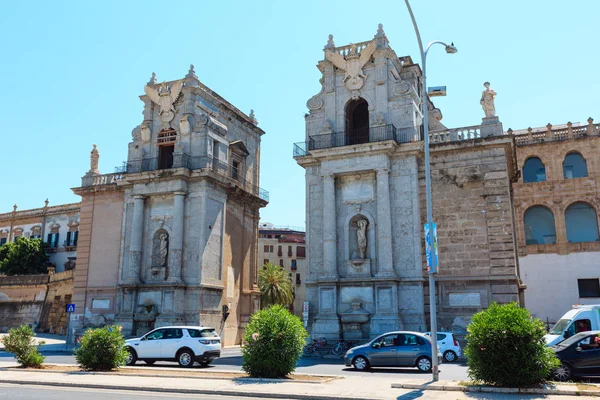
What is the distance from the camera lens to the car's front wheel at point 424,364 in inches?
797

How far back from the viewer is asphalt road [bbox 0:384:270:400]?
1323 centimetres

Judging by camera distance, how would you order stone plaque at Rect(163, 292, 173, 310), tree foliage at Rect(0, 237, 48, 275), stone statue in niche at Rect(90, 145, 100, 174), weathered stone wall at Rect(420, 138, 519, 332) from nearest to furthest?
1. weathered stone wall at Rect(420, 138, 519, 332)
2. stone plaque at Rect(163, 292, 173, 310)
3. stone statue in niche at Rect(90, 145, 100, 174)
4. tree foliage at Rect(0, 237, 48, 275)

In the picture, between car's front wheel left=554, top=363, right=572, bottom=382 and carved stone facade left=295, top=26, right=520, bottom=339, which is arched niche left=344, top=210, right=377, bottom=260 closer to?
carved stone facade left=295, top=26, right=520, bottom=339

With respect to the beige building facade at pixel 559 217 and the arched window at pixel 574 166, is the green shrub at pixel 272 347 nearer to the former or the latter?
the beige building facade at pixel 559 217

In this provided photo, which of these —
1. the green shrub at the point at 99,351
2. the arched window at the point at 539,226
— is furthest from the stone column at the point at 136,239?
the arched window at the point at 539,226

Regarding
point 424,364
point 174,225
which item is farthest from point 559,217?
point 174,225

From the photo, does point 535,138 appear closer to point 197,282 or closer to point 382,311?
point 382,311

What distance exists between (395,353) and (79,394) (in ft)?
38.2

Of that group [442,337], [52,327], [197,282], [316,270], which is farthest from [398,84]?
[52,327]

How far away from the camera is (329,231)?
30.2 m

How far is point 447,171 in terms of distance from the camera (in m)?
29.5

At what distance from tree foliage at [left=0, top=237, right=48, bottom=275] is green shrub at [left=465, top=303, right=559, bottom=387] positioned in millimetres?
57732

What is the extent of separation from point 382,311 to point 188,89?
20662mm

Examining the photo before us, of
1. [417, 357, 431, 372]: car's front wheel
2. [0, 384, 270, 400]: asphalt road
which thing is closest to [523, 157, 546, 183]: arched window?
[417, 357, 431, 372]: car's front wheel
